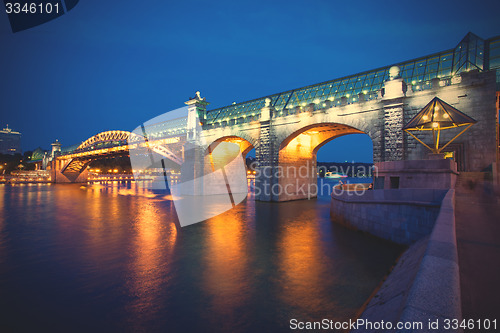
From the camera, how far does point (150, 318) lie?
4.79 metres

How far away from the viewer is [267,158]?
23.8m

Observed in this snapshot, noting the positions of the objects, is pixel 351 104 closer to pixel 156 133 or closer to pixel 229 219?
pixel 229 219

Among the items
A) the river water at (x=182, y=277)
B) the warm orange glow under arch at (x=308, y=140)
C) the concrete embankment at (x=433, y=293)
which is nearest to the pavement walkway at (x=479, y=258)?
the concrete embankment at (x=433, y=293)

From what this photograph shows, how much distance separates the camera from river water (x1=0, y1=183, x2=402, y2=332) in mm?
4785

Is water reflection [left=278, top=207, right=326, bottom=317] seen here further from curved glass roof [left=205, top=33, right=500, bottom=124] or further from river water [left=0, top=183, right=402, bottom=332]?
curved glass roof [left=205, top=33, right=500, bottom=124]

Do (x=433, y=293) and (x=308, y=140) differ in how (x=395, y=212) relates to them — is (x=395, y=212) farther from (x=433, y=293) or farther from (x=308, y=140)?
(x=308, y=140)

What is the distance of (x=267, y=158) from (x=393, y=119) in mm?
10745

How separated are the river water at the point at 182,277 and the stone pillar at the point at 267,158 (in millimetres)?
11369

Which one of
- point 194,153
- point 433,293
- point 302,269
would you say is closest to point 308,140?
point 194,153

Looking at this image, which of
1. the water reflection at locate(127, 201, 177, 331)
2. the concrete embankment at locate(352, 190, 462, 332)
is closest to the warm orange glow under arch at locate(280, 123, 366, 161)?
the water reflection at locate(127, 201, 177, 331)

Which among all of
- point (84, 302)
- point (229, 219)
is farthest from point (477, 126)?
point (84, 302)

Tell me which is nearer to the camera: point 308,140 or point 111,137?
point 308,140

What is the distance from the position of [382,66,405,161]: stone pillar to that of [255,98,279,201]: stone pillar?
932 centimetres

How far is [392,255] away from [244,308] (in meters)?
5.67
